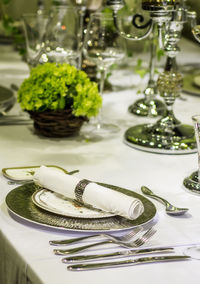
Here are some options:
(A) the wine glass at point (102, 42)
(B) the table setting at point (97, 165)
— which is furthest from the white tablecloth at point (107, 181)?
(A) the wine glass at point (102, 42)

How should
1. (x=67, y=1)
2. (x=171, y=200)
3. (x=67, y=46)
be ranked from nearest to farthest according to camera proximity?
(x=171, y=200) → (x=67, y=46) → (x=67, y=1)

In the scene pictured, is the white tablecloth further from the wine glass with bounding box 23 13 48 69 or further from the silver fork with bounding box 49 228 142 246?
the wine glass with bounding box 23 13 48 69

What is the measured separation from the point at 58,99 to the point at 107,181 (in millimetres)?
335

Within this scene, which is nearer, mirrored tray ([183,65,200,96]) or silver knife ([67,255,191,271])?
silver knife ([67,255,191,271])

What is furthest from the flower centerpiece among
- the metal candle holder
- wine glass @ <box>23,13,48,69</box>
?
wine glass @ <box>23,13,48,69</box>

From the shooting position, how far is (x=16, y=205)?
1061 mm

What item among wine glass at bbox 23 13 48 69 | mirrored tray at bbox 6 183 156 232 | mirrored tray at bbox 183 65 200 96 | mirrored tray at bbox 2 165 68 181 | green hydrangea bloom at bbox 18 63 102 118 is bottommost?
mirrored tray at bbox 183 65 200 96

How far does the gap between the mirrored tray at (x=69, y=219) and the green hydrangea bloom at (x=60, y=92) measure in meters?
0.45

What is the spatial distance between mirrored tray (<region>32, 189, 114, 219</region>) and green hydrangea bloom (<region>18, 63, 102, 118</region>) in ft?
1.39

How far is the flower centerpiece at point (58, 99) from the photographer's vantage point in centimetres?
150

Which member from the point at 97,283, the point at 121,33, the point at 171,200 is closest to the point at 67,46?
the point at 121,33

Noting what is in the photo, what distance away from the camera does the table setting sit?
2.99 feet

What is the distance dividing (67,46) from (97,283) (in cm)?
100

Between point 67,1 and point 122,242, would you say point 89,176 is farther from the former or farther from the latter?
point 67,1
